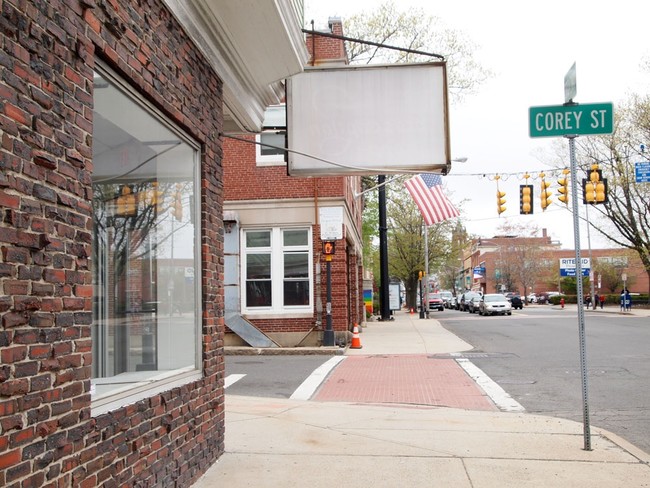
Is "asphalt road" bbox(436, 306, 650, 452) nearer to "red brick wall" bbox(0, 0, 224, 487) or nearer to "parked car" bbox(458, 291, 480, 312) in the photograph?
"red brick wall" bbox(0, 0, 224, 487)

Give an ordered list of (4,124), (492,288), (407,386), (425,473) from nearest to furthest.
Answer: (4,124) < (425,473) < (407,386) < (492,288)

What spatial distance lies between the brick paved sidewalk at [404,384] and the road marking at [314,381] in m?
0.14

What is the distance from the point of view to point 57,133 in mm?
3154

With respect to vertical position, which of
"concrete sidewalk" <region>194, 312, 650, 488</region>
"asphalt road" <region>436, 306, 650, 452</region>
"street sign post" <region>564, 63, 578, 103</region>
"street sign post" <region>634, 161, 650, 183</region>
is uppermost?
"street sign post" <region>634, 161, 650, 183</region>

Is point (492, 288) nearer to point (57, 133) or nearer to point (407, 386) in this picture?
point (407, 386)

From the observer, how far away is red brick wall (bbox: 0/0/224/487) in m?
2.77

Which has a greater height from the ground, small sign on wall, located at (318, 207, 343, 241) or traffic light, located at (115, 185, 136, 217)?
small sign on wall, located at (318, 207, 343, 241)

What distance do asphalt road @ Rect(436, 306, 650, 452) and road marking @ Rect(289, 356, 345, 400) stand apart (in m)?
3.20

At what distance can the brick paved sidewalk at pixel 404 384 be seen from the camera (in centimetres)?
1019

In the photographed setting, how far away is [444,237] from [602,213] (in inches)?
473

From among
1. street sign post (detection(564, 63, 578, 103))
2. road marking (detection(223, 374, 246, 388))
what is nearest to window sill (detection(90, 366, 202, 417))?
street sign post (detection(564, 63, 578, 103))

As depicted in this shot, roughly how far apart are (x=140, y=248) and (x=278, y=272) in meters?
13.4

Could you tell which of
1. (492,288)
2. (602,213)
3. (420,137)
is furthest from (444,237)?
(492,288)

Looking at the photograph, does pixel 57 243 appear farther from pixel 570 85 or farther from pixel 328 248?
pixel 328 248
